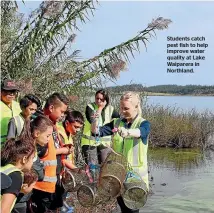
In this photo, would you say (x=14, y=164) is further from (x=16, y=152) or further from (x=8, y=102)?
(x=8, y=102)

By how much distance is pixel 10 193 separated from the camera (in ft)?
10.6

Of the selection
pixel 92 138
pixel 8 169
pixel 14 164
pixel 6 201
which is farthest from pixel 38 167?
pixel 92 138

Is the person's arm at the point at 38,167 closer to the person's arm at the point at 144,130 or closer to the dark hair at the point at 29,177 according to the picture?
the dark hair at the point at 29,177

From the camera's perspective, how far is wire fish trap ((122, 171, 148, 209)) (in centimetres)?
468

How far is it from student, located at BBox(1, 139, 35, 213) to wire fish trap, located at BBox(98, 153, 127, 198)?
1271 mm

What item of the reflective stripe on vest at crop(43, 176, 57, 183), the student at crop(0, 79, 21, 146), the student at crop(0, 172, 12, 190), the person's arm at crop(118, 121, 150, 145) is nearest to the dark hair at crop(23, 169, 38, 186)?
the student at crop(0, 172, 12, 190)

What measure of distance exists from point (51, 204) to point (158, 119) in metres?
13.8

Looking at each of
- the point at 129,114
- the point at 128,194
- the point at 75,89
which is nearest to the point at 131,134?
the point at 129,114

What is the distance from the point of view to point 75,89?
348 inches

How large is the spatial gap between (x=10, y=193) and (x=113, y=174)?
1669mm

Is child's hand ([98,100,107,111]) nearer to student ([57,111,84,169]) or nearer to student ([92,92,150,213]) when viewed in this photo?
student ([57,111,84,169])

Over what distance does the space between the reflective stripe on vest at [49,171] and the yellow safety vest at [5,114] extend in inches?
18.3

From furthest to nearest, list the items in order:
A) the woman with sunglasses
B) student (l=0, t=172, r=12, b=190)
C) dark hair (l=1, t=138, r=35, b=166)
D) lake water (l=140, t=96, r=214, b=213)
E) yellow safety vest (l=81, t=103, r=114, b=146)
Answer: lake water (l=140, t=96, r=214, b=213)
yellow safety vest (l=81, t=103, r=114, b=146)
the woman with sunglasses
dark hair (l=1, t=138, r=35, b=166)
student (l=0, t=172, r=12, b=190)

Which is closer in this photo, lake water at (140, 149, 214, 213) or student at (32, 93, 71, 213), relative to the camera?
student at (32, 93, 71, 213)
